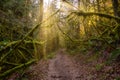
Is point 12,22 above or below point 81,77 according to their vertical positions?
above

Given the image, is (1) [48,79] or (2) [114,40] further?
(2) [114,40]

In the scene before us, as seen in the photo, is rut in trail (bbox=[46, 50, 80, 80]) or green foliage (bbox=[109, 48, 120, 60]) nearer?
green foliage (bbox=[109, 48, 120, 60])

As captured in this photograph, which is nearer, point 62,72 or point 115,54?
point 115,54

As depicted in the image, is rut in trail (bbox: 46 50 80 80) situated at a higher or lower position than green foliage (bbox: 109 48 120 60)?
lower

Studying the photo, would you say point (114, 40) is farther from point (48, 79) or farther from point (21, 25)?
point (21, 25)

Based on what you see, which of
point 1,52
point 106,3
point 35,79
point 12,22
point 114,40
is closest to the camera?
point 1,52

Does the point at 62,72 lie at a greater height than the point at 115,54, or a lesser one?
lesser

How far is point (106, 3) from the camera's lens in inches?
837

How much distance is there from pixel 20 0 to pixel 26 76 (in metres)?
10.1

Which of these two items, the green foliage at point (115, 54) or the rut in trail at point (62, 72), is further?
the rut in trail at point (62, 72)

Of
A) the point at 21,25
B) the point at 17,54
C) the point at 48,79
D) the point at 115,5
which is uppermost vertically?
the point at 115,5

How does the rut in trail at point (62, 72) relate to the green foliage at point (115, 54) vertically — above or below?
below

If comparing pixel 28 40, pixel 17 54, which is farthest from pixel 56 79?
pixel 28 40

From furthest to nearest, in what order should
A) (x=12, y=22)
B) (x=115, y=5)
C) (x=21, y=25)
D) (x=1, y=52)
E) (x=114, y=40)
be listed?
1. (x=21, y=25)
2. (x=12, y=22)
3. (x=114, y=40)
4. (x=115, y=5)
5. (x=1, y=52)
